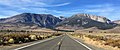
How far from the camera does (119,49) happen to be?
2255cm

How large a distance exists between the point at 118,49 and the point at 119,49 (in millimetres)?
117

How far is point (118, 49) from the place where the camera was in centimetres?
2264
